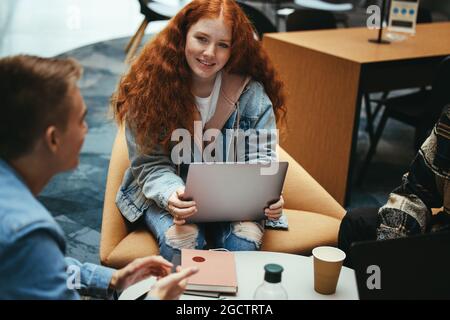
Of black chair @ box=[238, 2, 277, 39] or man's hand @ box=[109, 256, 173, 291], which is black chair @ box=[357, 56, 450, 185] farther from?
man's hand @ box=[109, 256, 173, 291]

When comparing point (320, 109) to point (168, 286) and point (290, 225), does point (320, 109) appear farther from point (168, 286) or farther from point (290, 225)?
point (168, 286)

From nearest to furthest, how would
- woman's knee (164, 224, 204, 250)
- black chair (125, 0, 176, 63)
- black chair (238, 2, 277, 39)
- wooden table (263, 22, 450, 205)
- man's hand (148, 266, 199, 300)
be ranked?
1. man's hand (148, 266, 199, 300)
2. woman's knee (164, 224, 204, 250)
3. wooden table (263, 22, 450, 205)
4. black chair (238, 2, 277, 39)
5. black chair (125, 0, 176, 63)

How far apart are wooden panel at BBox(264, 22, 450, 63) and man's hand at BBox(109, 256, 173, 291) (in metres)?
1.84

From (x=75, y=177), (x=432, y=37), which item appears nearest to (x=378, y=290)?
(x=75, y=177)

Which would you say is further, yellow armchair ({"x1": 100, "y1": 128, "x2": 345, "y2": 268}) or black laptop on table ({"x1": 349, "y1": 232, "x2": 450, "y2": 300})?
yellow armchair ({"x1": 100, "y1": 128, "x2": 345, "y2": 268})

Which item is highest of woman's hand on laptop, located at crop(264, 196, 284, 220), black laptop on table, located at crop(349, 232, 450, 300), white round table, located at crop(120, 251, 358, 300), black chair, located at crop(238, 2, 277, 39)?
black laptop on table, located at crop(349, 232, 450, 300)

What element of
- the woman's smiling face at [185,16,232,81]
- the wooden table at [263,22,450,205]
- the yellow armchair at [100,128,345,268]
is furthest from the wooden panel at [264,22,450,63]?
the woman's smiling face at [185,16,232,81]

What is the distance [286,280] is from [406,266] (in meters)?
0.40

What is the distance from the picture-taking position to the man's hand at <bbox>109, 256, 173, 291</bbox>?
1382mm

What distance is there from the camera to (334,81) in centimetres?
307

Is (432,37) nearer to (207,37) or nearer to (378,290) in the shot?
(207,37)

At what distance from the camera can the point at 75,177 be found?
3369mm

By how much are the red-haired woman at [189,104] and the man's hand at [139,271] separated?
17.8 inches

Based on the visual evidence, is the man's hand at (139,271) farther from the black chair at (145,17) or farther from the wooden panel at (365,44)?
the black chair at (145,17)
